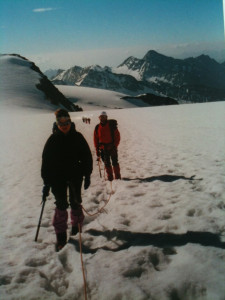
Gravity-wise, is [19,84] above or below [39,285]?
above

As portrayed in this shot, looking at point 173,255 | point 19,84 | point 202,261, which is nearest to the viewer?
point 202,261

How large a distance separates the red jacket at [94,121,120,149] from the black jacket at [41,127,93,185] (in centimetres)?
327

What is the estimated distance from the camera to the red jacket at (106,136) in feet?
27.9

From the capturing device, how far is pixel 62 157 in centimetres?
509

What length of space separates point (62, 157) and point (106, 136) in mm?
3638

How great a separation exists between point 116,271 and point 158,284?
0.69 meters

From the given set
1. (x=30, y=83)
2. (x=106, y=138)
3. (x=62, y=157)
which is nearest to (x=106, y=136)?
(x=106, y=138)

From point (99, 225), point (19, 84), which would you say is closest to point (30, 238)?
point (99, 225)

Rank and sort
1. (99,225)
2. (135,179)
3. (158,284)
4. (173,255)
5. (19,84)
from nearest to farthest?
(158,284) → (173,255) → (99,225) → (135,179) → (19,84)

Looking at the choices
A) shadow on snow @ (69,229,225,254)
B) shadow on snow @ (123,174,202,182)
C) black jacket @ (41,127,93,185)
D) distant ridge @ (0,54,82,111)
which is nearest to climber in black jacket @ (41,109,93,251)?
black jacket @ (41,127,93,185)

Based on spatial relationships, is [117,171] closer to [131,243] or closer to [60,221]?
[60,221]

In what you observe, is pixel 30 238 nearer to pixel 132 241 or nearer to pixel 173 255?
pixel 132 241

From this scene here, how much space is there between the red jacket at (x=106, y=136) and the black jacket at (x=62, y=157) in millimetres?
3273

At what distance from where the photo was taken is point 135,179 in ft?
29.2
